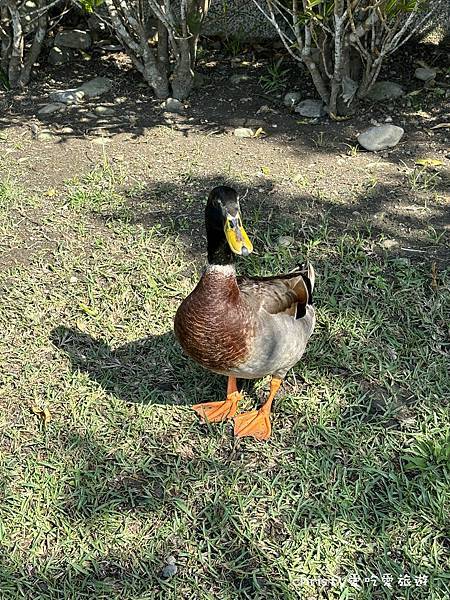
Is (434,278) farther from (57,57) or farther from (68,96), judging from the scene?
(57,57)

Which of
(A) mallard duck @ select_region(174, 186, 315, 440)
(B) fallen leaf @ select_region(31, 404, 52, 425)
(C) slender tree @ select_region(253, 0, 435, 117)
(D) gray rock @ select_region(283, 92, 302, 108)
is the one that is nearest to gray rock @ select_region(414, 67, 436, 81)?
(C) slender tree @ select_region(253, 0, 435, 117)

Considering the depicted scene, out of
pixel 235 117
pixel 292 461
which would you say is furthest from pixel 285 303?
pixel 235 117

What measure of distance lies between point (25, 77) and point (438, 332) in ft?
14.4

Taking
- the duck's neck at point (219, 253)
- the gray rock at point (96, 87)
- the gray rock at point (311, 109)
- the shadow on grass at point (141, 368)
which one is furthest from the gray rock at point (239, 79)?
the duck's neck at point (219, 253)

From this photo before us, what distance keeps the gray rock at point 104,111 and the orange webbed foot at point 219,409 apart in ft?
10.7

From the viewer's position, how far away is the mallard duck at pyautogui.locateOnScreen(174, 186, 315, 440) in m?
2.73

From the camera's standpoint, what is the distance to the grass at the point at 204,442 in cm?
260

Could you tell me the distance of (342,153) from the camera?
198 inches

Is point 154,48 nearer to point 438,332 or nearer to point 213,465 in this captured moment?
point 438,332

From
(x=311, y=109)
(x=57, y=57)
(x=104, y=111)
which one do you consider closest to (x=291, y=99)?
(x=311, y=109)

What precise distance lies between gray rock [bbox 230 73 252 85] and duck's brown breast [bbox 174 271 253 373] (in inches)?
145

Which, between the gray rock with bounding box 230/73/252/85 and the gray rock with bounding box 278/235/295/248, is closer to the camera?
the gray rock with bounding box 278/235/295/248

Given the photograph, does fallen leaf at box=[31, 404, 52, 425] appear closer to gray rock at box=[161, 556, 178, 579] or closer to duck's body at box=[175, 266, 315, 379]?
duck's body at box=[175, 266, 315, 379]

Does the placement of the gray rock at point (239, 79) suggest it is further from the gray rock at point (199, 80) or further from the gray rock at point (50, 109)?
the gray rock at point (50, 109)
